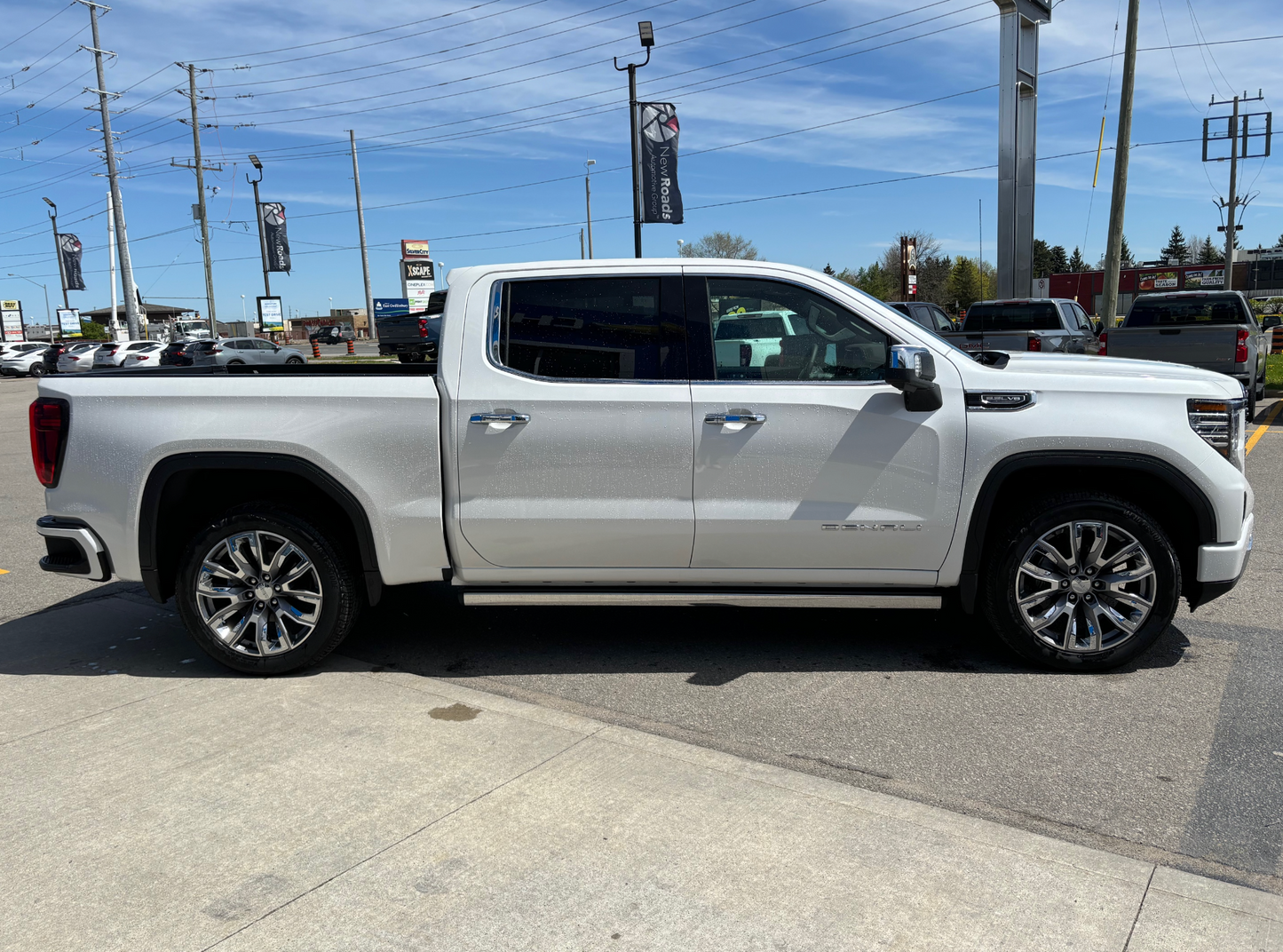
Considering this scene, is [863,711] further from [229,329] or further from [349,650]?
[229,329]

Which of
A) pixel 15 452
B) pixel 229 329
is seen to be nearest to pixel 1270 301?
pixel 15 452

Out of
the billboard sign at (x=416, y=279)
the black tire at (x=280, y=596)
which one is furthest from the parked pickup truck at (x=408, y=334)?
the black tire at (x=280, y=596)

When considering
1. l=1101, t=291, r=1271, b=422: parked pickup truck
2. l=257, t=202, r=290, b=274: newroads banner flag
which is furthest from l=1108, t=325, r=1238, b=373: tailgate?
l=257, t=202, r=290, b=274: newroads banner flag

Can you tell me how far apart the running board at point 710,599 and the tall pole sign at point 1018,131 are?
67.0 ft

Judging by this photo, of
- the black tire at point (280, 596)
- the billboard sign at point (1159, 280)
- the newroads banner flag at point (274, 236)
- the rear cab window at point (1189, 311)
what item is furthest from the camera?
the billboard sign at point (1159, 280)

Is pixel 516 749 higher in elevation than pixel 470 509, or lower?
lower

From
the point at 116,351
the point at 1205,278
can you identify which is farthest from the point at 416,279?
the point at 1205,278

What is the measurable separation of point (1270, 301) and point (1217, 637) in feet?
287

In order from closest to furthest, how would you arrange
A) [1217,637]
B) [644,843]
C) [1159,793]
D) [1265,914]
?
[1265,914] < [644,843] < [1159,793] < [1217,637]

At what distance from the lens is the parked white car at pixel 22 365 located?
48.2 metres

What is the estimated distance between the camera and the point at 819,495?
4508 mm

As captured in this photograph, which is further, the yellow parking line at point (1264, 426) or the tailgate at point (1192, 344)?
the tailgate at point (1192, 344)

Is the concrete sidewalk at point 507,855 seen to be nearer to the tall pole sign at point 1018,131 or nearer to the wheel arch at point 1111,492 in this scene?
the wheel arch at point 1111,492

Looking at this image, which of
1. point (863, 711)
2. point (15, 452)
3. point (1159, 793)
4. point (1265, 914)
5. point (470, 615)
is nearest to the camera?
point (1265, 914)
